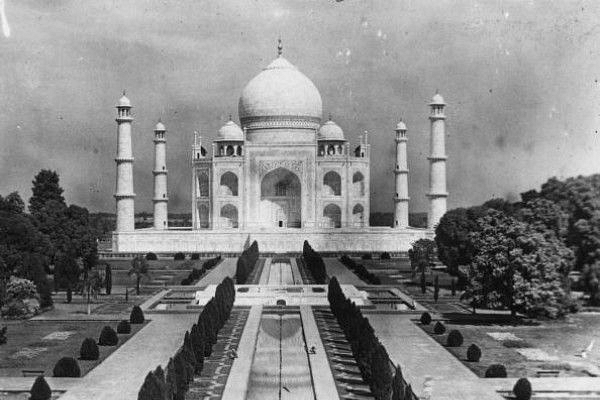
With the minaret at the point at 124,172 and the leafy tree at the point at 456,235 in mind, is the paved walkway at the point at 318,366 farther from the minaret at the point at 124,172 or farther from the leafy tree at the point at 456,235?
the minaret at the point at 124,172

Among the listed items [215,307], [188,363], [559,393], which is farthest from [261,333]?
[559,393]

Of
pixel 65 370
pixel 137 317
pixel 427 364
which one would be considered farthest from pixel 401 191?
pixel 65 370

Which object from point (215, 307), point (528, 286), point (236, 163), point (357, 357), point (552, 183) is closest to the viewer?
point (357, 357)

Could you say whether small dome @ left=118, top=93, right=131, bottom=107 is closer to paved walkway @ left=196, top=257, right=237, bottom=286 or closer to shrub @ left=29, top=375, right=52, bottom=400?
paved walkway @ left=196, top=257, right=237, bottom=286

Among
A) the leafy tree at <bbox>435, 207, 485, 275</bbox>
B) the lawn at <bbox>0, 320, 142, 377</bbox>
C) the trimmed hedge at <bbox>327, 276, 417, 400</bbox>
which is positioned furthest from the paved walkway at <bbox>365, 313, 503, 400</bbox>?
the leafy tree at <bbox>435, 207, 485, 275</bbox>

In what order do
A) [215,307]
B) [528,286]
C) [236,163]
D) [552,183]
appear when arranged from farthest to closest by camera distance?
[236,163] < [552,183] < [528,286] < [215,307]

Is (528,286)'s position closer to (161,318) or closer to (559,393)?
(559,393)
